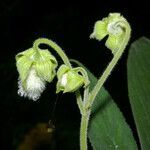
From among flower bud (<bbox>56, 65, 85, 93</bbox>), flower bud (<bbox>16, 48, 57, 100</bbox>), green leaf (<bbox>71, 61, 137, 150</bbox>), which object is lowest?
green leaf (<bbox>71, 61, 137, 150</bbox>)

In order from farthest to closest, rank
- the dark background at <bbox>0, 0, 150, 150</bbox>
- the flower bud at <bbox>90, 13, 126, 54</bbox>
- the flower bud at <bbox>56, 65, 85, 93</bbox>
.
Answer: the dark background at <bbox>0, 0, 150, 150</bbox> → the flower bud at <bbox>90, 13, 126, 54</bbox> → the flower bud at <bbox>56, 65, 85, 93</bbox>

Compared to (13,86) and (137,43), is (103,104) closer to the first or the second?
(137,43)

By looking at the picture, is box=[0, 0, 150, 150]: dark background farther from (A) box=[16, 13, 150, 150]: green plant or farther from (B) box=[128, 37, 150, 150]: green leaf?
(A) box=[16, 13, 150, 150]: green plant

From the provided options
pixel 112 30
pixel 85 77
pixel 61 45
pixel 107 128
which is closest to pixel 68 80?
→ pixel 85 77

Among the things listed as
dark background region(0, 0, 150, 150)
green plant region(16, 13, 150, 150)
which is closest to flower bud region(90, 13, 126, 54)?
green plant region(16, 13, 150, 150)

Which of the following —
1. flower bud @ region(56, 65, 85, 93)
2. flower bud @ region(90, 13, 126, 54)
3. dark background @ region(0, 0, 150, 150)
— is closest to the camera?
flower bud @ region(56, 65, 85, 93)

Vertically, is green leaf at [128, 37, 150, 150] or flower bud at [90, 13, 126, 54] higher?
flower bud at [90, 13, 126, 54]

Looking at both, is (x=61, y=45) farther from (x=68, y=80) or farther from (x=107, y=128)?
(x=68, y=80)

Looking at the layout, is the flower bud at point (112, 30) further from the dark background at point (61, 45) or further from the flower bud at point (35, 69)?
the dark background at point (61, 45)

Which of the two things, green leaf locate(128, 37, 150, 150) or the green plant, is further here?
green leaf locate(128, 37, 150, 150)

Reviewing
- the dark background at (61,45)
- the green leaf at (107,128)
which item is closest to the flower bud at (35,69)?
the green leaf at (107,128)
